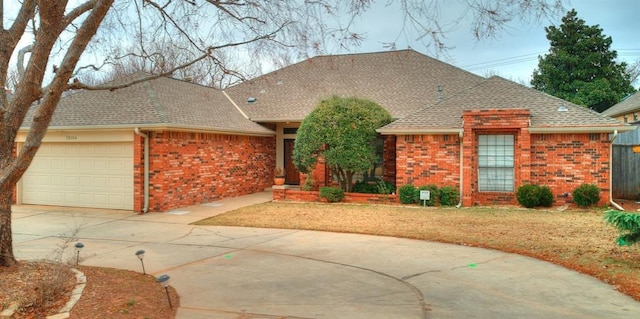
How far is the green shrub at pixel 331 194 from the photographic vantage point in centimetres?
1521

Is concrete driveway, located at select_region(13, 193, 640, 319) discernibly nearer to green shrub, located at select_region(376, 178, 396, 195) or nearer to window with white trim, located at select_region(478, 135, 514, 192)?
green shrub, located at select_region(376, 178, 396, 195)

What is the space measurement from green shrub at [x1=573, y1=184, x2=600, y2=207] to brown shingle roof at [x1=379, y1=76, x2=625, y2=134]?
1.82 meters

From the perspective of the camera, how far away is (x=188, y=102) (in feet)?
54.2

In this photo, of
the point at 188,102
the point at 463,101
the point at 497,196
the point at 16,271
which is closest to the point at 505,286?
the point at 16,271

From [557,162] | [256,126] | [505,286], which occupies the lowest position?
[505,286]

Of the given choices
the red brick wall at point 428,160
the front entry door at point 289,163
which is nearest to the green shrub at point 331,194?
the red brick wall at point 428,160

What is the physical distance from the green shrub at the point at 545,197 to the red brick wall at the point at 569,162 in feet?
1.65

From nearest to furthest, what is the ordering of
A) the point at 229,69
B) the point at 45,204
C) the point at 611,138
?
the point at 229,69, the point at 611,138, the point at 45,204

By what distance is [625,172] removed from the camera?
15.2m

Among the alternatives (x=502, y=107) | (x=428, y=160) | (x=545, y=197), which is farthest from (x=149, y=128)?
(x=545, y=197)

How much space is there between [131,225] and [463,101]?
450 inches

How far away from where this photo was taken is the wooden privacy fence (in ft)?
49.2

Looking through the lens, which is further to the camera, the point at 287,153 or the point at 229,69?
the point at 287,153

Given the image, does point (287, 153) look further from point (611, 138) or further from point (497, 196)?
point (611, 138)
